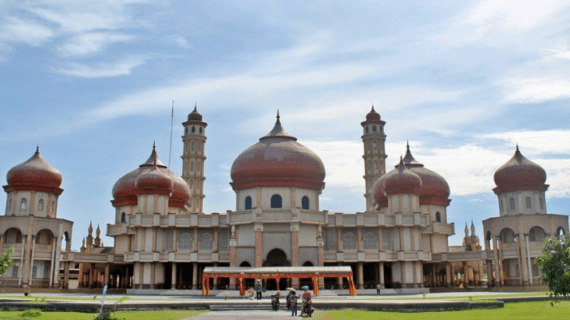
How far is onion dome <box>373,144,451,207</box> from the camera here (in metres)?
61.0

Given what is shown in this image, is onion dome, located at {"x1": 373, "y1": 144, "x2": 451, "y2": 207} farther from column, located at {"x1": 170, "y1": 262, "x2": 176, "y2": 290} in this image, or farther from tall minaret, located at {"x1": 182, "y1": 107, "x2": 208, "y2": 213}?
column, located at {"x1": 170, "y1": 262, "x2": 176, "y2": 290}

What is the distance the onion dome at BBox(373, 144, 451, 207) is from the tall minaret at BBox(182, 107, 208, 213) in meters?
21.1

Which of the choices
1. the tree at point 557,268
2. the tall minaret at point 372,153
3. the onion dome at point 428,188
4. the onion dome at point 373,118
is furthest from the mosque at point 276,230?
the tree at point 557,268

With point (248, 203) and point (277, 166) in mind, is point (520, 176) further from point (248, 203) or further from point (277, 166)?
point (248, 203)

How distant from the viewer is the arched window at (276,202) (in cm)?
5075

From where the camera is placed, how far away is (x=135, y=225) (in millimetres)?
50531

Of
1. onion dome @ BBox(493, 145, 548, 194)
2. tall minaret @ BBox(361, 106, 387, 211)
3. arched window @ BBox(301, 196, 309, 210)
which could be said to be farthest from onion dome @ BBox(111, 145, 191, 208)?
onion dome @ BBox(493, 145, 548, 194)

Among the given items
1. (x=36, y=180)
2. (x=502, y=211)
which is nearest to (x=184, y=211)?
(x=36, y=180)

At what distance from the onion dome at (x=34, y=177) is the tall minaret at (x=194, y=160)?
16287 mm

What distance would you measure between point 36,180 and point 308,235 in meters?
26.2

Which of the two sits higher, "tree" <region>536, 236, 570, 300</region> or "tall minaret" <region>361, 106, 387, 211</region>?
"tall minaret" <region>361, 106, 387, 211</region>

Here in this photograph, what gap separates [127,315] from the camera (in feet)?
78.3

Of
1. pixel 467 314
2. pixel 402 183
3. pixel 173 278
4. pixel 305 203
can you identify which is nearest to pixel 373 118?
pixel 402 183

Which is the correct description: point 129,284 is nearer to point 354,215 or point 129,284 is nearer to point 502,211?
point 354,215
